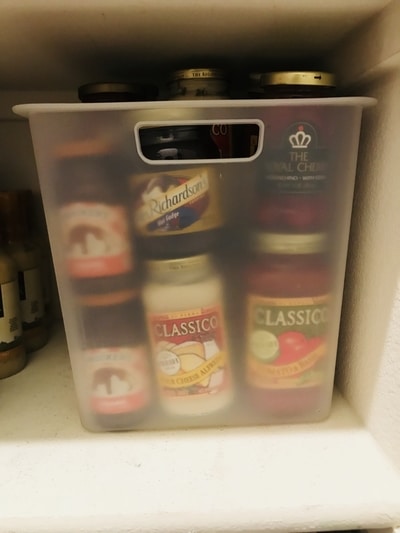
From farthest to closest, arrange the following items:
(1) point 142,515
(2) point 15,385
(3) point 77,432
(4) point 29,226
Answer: (4) point 29,226
(2) point 15,385
(3) point 77,432
(1) point 142,515

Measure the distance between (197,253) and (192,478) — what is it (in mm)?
206

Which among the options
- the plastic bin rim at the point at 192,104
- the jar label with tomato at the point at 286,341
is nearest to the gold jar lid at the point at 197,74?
the plastic bin rim at the point at 192,104

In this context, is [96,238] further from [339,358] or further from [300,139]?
[339,358]

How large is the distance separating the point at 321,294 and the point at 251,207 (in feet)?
0.37

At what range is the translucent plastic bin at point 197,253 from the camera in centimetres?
46

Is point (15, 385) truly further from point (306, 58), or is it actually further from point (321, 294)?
point (306, 58)

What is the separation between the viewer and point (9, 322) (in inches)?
25.9

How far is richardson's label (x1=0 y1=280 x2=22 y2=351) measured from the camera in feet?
2.13

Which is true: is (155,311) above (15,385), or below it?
above

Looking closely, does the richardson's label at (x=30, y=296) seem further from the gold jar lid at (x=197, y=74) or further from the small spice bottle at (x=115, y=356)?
the gold jar lid at (x=197, y=74)

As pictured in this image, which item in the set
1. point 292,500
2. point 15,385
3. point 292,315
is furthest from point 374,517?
point 15,385

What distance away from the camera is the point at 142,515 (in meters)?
0.41

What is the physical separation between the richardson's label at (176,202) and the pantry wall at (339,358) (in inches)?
5.6

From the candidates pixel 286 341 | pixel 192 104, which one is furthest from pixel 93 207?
pixel 286 341
